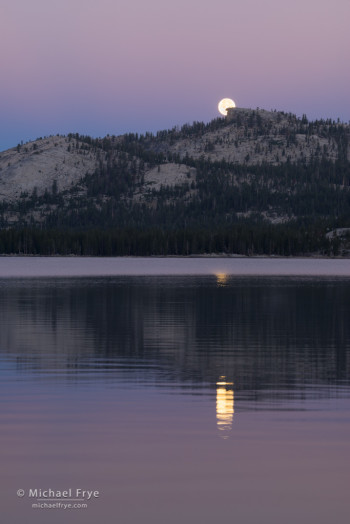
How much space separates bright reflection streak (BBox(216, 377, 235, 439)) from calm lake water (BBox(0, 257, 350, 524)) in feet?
0.19

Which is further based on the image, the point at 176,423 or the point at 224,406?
the point at 224,406

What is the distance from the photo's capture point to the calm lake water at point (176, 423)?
59.2 ft

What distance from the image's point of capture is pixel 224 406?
28.6m

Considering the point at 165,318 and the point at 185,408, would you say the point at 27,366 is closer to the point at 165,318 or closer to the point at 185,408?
the point at 185,408

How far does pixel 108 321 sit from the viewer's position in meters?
61.5

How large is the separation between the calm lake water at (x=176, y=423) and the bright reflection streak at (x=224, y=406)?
0.06 m

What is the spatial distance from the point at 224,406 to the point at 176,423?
3.12m

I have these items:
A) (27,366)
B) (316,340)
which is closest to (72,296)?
(316,340)

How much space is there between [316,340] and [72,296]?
4643 cm

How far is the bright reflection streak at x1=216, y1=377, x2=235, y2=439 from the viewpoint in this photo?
25500mm

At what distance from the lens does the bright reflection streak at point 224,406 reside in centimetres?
2550

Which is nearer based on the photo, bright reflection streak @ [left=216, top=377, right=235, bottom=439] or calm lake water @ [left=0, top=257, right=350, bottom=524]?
calm lake water @ [left=0, top=257, right=350, bottom=524]

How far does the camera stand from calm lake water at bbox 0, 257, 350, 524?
18.0 m

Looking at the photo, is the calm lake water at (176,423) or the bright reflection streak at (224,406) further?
the bright reflection streak at (224,406)
